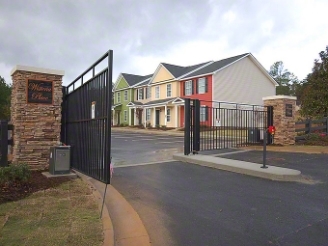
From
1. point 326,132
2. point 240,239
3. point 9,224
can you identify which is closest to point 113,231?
point 9,224

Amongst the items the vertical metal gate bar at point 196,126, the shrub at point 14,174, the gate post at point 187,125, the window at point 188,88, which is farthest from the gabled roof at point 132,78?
the shrub at point 14,174

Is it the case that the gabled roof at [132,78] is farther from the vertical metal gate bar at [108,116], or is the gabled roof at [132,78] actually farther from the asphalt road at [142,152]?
the vertical metal gate bar at [108,116]

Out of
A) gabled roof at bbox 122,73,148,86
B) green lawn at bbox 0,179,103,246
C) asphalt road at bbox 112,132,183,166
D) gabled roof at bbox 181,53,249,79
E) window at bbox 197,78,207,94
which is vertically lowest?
green lawn at bbox 0,179,103,246

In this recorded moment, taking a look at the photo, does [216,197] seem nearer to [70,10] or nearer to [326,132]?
[70,10]

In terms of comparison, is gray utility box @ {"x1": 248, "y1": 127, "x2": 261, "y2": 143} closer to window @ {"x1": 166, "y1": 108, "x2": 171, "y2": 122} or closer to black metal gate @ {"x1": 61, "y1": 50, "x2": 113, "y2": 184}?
black metal gate @ {"x1": 61, "y1": 50, "x2": 113, "y2": 184}

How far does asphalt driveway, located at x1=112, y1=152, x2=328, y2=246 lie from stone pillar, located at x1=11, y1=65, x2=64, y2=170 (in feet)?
6.55

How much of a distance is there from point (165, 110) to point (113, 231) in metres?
30.1

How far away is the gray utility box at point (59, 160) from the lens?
21.7ft

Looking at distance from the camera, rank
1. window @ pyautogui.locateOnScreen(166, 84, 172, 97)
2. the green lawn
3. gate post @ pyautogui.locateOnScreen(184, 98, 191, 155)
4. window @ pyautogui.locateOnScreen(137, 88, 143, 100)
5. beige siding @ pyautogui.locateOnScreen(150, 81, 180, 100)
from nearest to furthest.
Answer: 1. the green lawn
2. gate post @ pyautogui.locateOnScreen(184, 98, 191, 155)
3. beige siding @ pyautogui.locateOnScreen(150, 81, 180, 100)
4. window @ pyautogui.locateOnScreen(166, 84, 172, 97)
5. window @ pyautogui.locateOnScreen(137, 88, 143, 100)

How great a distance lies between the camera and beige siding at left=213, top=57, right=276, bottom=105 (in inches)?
1163

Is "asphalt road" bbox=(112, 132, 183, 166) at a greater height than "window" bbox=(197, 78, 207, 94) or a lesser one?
lesser

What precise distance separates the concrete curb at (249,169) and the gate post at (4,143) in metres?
5.26

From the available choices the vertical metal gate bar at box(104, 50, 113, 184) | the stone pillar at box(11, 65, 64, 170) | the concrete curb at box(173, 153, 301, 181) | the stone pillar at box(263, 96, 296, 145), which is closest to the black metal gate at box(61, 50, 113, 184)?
the vertical metal gate bar at box(104, 50, 113, 184)

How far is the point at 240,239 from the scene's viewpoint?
3.65 m
